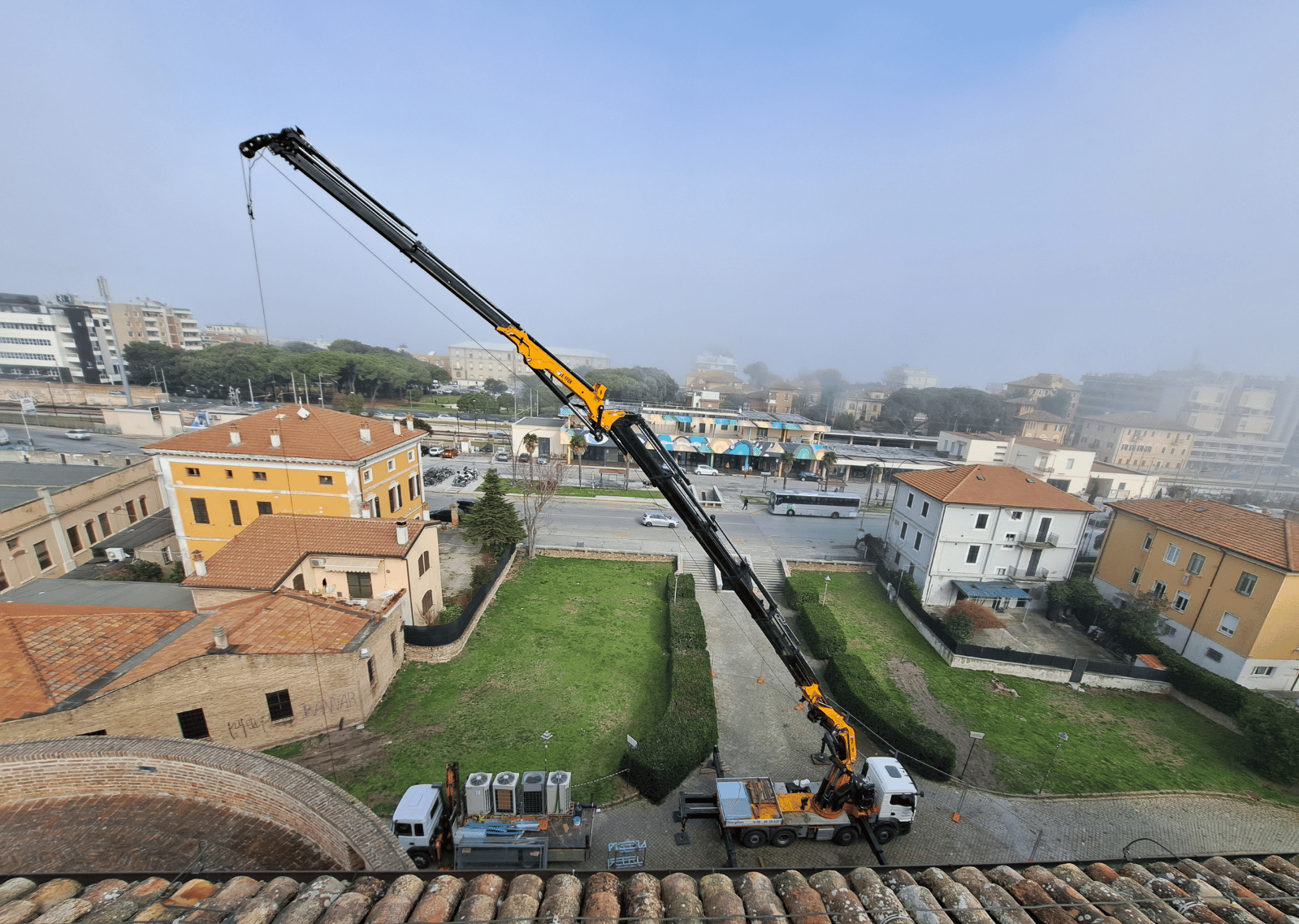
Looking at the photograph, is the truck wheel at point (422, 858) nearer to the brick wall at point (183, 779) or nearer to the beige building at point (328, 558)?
the brick wall at point (183, 779)

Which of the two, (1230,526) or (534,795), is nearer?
(534,795)

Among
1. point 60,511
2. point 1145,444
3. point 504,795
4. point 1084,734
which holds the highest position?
point 1145,444

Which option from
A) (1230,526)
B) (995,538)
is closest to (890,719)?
(995,538)

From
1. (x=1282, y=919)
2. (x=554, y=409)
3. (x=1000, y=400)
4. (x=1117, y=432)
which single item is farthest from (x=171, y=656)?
(x=1000, y=400)

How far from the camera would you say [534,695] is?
18281mm

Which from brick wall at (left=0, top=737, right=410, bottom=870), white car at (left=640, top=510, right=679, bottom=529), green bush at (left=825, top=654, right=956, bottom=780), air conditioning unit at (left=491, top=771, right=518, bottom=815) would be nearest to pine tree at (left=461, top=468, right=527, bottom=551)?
white car at (left=640, top=510, right=679, bottom=529)

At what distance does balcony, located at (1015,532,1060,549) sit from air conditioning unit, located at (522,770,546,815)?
27.4 meters

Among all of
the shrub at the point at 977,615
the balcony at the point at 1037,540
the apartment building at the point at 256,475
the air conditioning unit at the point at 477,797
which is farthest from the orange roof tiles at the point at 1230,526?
the apartment building at the point at 256,475

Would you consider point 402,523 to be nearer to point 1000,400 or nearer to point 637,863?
point 637,863

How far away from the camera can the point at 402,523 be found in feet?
Answer: 65.6

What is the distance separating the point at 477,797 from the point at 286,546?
12.6 m

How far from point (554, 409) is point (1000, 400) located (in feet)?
327

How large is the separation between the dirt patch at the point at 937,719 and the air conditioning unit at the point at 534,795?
13.3 meters

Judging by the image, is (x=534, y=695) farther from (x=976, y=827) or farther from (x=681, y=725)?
(x=976, y=827)
